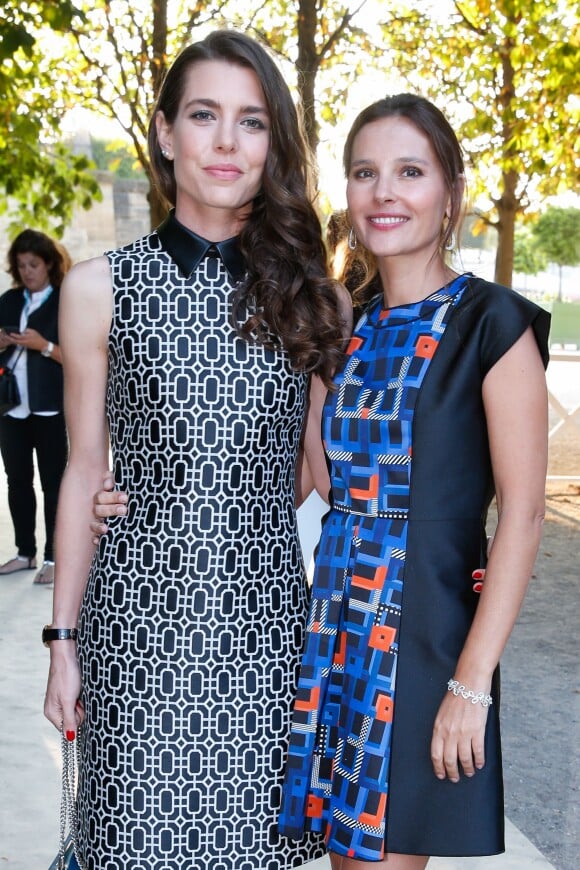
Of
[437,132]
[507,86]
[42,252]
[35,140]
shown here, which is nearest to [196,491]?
[437,132]

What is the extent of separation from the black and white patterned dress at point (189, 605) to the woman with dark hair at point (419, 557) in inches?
3.2

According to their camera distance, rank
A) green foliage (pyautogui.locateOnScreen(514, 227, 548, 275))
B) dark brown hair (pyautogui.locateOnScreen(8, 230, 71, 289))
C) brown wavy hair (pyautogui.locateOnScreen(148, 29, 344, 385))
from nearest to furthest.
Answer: brown wavy hair (pyautogui.locateOnScreen(148, 29, 344, 385)), dark brown hair (pyautogui.locateOnScreen(8, 230, 71, 289)), green foliage (pyautogui.locateOnScreen(514, 227, 548, 275))

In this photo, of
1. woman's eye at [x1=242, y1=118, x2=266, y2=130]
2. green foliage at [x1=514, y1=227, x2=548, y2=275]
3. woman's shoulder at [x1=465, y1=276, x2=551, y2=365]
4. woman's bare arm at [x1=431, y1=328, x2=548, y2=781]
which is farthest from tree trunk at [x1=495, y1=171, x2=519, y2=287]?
green foliage at [x1=514, y1=227, x2=548, y2=275]

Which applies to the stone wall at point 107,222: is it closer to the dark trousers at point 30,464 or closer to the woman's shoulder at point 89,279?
the dark trousers at point 30,464

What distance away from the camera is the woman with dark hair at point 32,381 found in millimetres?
7125

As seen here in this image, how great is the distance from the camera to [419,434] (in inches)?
82.1

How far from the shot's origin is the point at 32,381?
7113 mm

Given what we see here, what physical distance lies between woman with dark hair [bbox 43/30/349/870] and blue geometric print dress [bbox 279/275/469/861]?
0.23 ft

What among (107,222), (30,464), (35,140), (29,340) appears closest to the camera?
(29,340)

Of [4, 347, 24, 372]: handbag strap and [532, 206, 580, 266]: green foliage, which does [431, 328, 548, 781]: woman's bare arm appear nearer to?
[4, 347, 24, 372]: handbag strap

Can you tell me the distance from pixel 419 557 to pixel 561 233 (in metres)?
57.3

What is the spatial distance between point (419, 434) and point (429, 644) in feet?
1.26

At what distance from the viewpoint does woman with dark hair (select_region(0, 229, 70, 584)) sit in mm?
7125

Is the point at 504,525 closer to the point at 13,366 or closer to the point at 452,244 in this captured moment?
the point at 452,244
